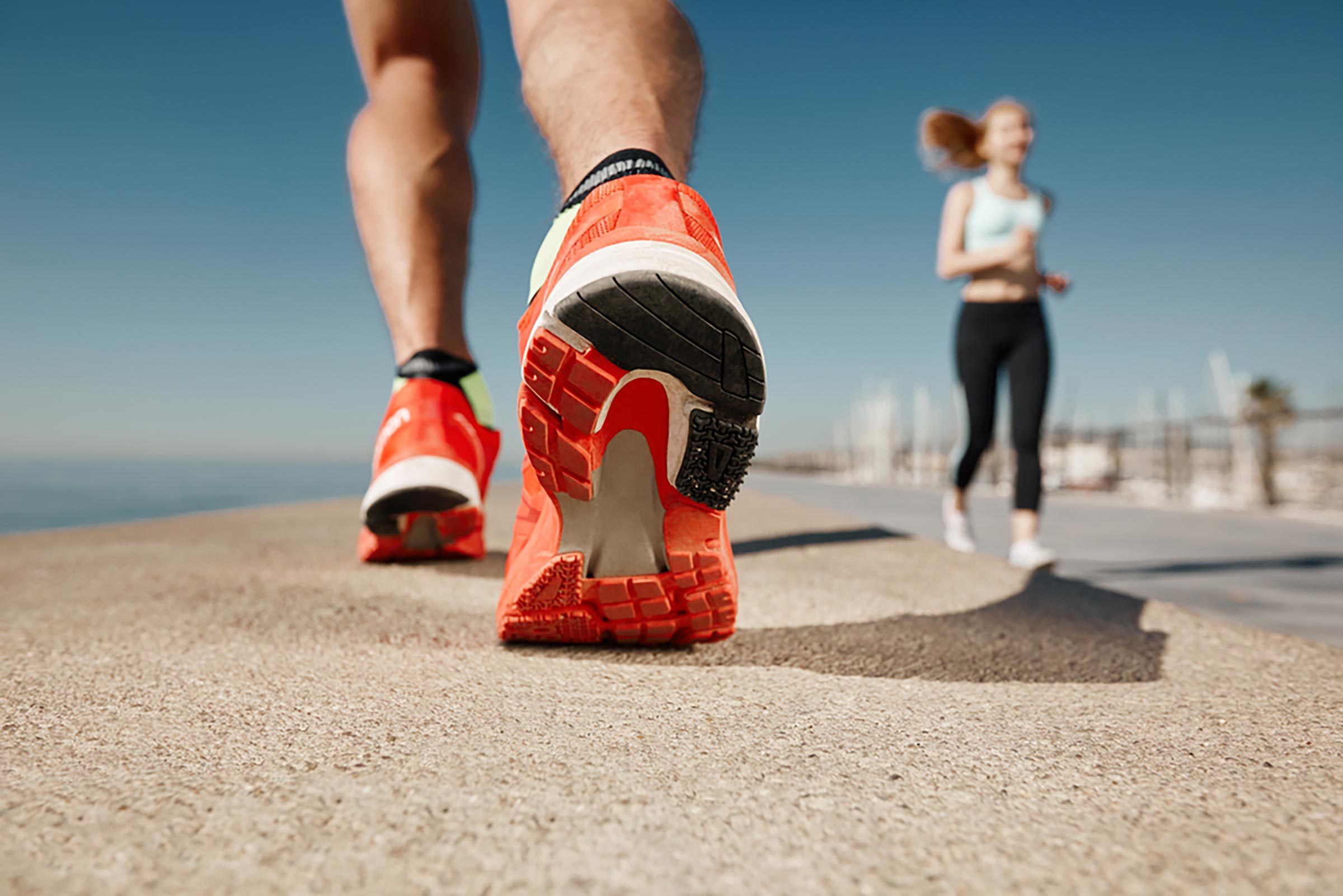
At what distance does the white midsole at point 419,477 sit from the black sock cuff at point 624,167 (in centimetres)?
67

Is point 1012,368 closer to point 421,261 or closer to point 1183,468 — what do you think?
point 421,261

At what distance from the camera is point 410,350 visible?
5.32 ft

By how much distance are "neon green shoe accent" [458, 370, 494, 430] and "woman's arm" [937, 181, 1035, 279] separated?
6.07 feet

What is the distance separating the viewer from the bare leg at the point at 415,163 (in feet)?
5.52

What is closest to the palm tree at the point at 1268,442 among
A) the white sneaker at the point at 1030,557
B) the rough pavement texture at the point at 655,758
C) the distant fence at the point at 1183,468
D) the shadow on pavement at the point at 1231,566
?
the distant fence at the point at 1183,468

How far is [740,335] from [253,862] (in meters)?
0.58

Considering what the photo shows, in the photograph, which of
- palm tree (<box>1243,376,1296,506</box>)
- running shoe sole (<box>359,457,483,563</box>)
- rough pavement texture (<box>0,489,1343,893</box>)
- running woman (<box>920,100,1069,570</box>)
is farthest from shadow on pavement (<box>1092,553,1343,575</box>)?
palm tree (<box>1243,376,1296,506</box>)

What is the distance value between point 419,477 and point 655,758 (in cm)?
95

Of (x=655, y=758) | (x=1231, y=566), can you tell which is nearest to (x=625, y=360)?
(x=655, y=758)

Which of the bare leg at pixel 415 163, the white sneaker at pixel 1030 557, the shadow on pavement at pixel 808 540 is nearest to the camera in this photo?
the bare leg at pixel 415 163

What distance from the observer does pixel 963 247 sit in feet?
9.49

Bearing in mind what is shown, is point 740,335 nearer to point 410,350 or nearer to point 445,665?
point 445,665

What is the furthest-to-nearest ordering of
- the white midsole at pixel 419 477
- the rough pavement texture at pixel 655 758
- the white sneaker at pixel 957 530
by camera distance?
the white sneaker at pixel 957 530, the white midsole at pixel 419 477, the rough pavement texture at pixel 655 758

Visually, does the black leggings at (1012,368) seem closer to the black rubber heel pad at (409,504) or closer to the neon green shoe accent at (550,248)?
the black rubber heel pad at (409,504)
